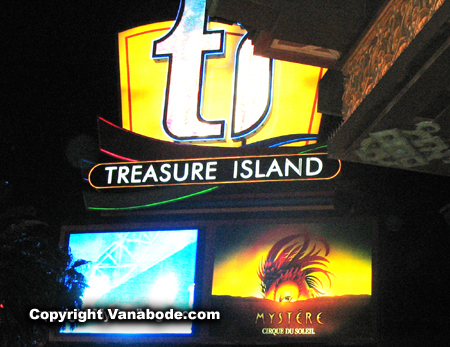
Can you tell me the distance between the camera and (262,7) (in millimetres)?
4332

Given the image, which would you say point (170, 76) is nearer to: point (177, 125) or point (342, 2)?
point (177, 125)

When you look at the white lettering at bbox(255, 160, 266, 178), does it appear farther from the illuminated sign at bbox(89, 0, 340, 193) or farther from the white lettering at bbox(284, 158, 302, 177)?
the white lettering at bbox(284, 158, 302, 177)

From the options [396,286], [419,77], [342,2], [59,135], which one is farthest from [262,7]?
[59,135]

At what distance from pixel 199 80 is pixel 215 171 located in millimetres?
2784

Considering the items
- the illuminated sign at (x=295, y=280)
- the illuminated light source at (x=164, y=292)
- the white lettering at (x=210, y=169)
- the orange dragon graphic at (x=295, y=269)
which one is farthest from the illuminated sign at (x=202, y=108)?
the illuminated light source at (x=164, y=292)

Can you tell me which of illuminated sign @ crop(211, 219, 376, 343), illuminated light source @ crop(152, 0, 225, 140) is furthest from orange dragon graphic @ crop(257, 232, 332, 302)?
illuminated light source @ crop(152, 0, 225, 140)

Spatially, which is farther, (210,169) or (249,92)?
(249,92)

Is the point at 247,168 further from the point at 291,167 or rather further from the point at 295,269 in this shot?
the point at 295,269

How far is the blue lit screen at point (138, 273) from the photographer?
434 inches

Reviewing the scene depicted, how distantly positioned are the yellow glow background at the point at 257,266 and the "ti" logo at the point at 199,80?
2.52m

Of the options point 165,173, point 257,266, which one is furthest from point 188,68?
point 257,266

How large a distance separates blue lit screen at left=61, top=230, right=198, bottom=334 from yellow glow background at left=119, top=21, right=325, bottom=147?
2.48m

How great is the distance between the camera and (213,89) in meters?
13.0

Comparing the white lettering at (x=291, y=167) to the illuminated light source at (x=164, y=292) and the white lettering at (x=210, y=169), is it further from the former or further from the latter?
the illuminated light source at (x=164, y=292)
